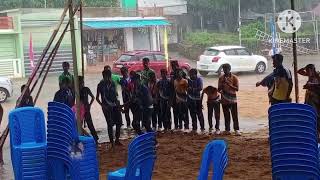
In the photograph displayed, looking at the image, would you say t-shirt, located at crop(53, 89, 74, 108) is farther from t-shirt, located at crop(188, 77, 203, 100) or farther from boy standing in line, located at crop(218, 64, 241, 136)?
boy standing in line, located at crop(218, 64, 241, 136)

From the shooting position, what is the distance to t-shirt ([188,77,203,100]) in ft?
34.6

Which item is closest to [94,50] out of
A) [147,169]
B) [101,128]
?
[101,128]

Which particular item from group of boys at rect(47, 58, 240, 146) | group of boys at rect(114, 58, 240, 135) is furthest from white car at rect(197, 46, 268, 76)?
group of boys at rect(114, 58, 240, 135)

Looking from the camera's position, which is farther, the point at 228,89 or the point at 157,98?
the point at 157,98

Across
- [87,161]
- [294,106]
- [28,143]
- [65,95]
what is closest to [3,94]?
[65,95]

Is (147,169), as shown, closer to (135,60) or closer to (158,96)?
(158,96)

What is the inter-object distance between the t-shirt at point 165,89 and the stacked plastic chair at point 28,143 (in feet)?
15.4

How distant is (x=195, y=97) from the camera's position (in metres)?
10.6

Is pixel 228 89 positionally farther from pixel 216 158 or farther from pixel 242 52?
pixel 242 52

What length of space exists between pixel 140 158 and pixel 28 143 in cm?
204

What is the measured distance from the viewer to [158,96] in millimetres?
10891

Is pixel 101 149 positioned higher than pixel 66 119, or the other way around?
pixel 66 119

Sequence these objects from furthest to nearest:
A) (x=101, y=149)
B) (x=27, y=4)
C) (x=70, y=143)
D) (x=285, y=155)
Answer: (x=27, y=4) → (x=101, y=149) → (x=70, y=143) → (x=285, y=155)

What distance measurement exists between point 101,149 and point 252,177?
3.32 metres
